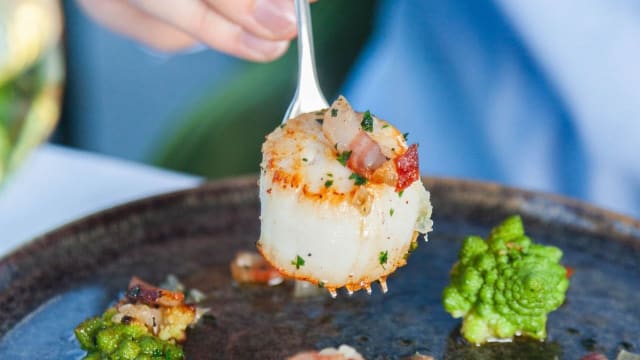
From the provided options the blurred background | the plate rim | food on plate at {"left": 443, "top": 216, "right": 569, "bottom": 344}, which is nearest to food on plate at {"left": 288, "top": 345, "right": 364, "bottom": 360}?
food on plate at {"left": 443, "top": 216, "right": 569, "bottom": 344}

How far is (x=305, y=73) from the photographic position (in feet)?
5.57

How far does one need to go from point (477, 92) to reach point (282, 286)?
1244mm

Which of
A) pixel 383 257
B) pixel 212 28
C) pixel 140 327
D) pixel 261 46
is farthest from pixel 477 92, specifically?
pixel 140 327

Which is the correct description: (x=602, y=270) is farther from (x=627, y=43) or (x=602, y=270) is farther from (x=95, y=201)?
(x=95, y=201)

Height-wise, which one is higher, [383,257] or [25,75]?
[383,257]

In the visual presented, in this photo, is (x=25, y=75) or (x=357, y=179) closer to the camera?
(x=357, y=179)

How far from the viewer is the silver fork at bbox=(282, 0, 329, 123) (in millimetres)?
1644

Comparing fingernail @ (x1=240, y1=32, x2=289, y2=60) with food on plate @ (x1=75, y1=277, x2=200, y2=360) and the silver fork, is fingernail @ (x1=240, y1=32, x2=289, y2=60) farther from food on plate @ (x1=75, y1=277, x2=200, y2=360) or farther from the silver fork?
food on plate @ (x1=75, y1=277, x2=200, y2=360)

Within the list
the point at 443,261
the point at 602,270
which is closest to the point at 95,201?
the point at 443,261

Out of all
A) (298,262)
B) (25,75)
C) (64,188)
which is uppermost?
(298,262)

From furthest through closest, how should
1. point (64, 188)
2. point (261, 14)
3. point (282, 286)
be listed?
1. point (64, 188)
2. point (282, 286)
3. point (261, 14)

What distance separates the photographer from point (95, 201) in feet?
8.07

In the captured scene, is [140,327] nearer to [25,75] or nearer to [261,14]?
[261,14]

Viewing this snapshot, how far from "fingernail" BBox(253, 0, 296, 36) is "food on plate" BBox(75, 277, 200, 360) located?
61 centimetres
